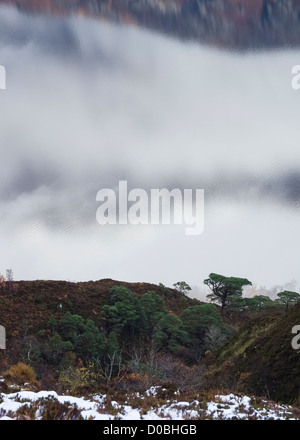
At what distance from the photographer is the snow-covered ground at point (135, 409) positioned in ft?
28.0

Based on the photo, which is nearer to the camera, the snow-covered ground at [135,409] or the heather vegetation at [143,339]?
the snow-covered ground at [135,409]

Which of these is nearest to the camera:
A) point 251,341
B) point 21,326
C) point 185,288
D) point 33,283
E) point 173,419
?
point 173,419

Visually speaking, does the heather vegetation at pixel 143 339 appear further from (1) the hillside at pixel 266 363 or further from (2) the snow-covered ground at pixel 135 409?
(2) the snow-covered ground at pixel 135 409

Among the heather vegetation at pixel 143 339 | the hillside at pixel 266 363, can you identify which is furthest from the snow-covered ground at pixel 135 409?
the hillside at pixel 266 363

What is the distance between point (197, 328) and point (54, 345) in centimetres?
2340

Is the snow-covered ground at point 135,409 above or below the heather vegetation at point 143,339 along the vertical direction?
above

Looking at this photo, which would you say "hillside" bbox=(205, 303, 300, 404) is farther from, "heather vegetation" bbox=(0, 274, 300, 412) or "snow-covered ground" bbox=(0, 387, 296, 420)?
"snow-covered ground" bbox=(0, 387, 296, 420)

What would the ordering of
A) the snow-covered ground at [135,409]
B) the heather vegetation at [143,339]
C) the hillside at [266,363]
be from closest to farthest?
the snow-covered ground at [135,409] < the hillside at [266,363] < the heather vegetation at [143,339]

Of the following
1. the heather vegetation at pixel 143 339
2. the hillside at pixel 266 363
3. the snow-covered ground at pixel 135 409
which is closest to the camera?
the snow-covered ground at pixel 135 409

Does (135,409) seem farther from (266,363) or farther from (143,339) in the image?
(143,339)

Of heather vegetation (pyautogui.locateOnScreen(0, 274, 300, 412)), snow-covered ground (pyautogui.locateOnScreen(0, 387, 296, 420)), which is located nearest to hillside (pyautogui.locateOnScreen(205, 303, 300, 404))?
heather vegetation (pyautogui.locateOnScreen(0, 274, 300, 412))

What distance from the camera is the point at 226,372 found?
27.4 m
